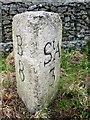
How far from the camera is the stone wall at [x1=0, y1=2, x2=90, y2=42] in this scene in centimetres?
612

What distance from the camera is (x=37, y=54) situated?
11.5ft

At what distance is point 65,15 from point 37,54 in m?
2.84

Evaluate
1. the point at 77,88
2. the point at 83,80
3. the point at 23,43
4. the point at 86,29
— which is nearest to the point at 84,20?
the point at 86,29

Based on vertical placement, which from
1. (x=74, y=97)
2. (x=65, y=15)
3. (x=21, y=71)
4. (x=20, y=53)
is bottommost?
(x=74, y=97)

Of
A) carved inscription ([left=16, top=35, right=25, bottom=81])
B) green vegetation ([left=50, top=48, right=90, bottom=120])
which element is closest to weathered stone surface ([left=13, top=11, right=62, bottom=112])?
carved inscription ([left=16, top=35, right=25, bottom=81])

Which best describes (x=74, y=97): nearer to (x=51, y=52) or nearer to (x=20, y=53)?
(x=51, y=52)

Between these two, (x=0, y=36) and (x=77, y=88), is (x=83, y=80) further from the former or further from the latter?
(x=0, y=36)

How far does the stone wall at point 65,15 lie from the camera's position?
Answer: 6.12 meters

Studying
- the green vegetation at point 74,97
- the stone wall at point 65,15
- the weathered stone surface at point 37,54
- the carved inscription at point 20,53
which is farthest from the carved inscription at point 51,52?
the stone wall at point 65,15

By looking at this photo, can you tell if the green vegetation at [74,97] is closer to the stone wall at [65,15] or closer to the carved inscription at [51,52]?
the carved inscription at [51,52]

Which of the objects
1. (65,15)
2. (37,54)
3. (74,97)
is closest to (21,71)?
(37,54)

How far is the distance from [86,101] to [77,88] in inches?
9.1

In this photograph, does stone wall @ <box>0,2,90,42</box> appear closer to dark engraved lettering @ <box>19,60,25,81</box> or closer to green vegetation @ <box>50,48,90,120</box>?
green vegetation @ <box>50,48,90,120</box>

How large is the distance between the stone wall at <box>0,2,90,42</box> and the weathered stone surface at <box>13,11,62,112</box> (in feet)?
7.77
